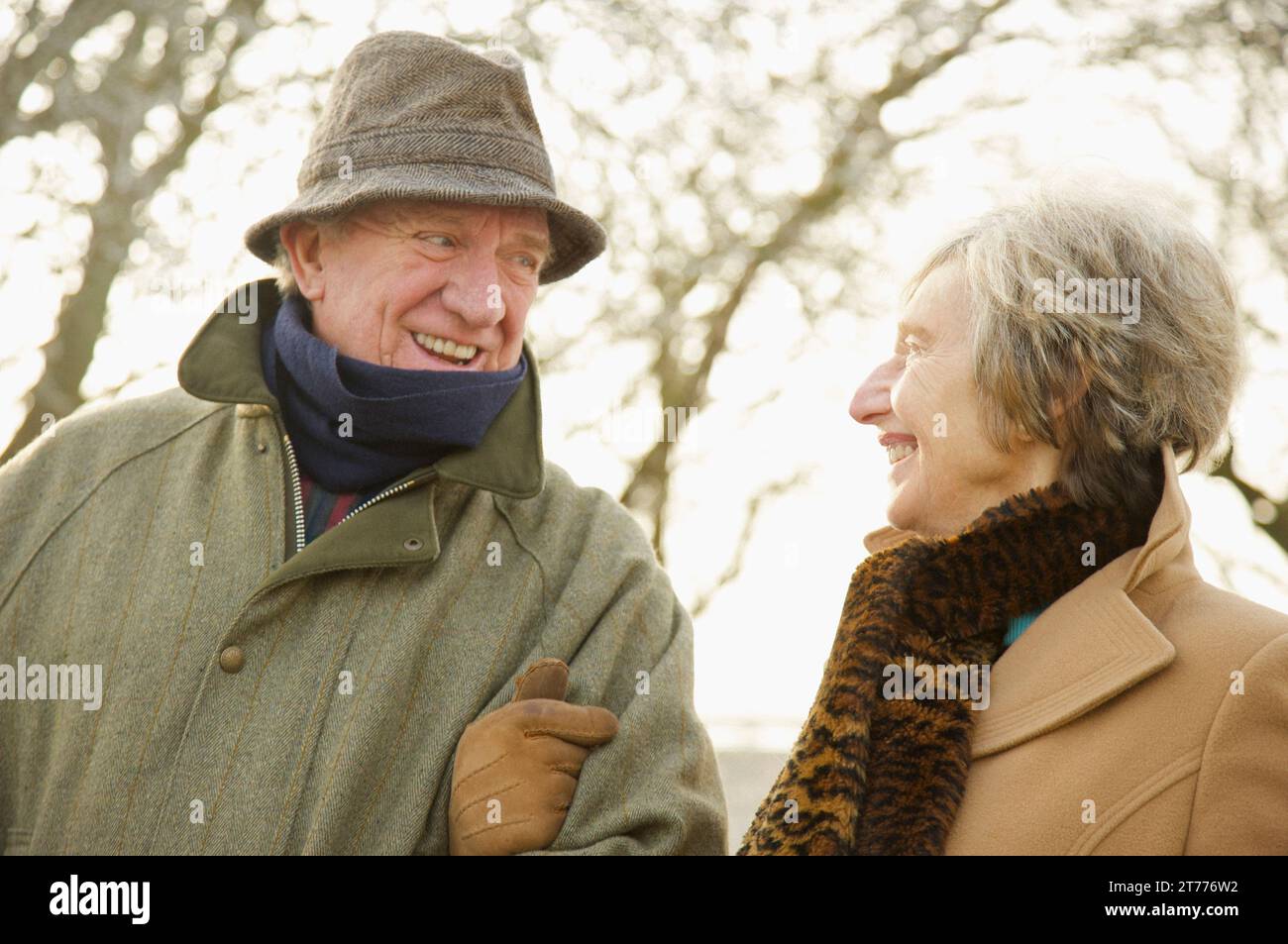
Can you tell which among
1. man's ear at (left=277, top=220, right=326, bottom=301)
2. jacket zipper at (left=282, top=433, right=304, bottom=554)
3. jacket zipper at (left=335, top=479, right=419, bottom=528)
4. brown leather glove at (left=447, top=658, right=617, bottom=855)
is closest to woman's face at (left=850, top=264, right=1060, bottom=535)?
brown leather glove at (left=447, top=658, right=617, bottom=855)

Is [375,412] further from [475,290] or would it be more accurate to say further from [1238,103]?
[1238,103]

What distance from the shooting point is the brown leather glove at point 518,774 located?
274 centimetres

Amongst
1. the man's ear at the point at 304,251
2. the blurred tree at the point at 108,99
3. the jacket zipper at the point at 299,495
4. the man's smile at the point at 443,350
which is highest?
the blurred tree at the point at 108,99

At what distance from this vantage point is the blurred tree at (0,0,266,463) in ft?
20.9

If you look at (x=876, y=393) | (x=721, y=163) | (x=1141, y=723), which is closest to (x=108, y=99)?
(x=721, y=163)

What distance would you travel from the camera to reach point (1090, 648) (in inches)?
97.3

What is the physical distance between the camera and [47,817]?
284 centimetres

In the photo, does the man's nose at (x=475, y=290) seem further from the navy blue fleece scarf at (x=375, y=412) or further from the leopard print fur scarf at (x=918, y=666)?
the leopard print fur scarf at (x=918, y=666)

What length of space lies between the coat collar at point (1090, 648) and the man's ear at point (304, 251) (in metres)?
1.75

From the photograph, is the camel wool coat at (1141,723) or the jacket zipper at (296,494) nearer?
the camel wool coat at (1141,723)

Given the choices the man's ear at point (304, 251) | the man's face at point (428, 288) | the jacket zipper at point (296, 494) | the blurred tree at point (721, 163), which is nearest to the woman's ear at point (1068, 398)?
the man's face at point (428, 288)

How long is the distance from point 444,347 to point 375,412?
0.25 m

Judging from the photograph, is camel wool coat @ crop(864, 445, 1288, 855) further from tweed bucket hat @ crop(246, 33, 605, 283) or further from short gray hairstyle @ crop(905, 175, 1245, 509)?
tweed bucket hat @ crop(246, 33, 605, 283)
